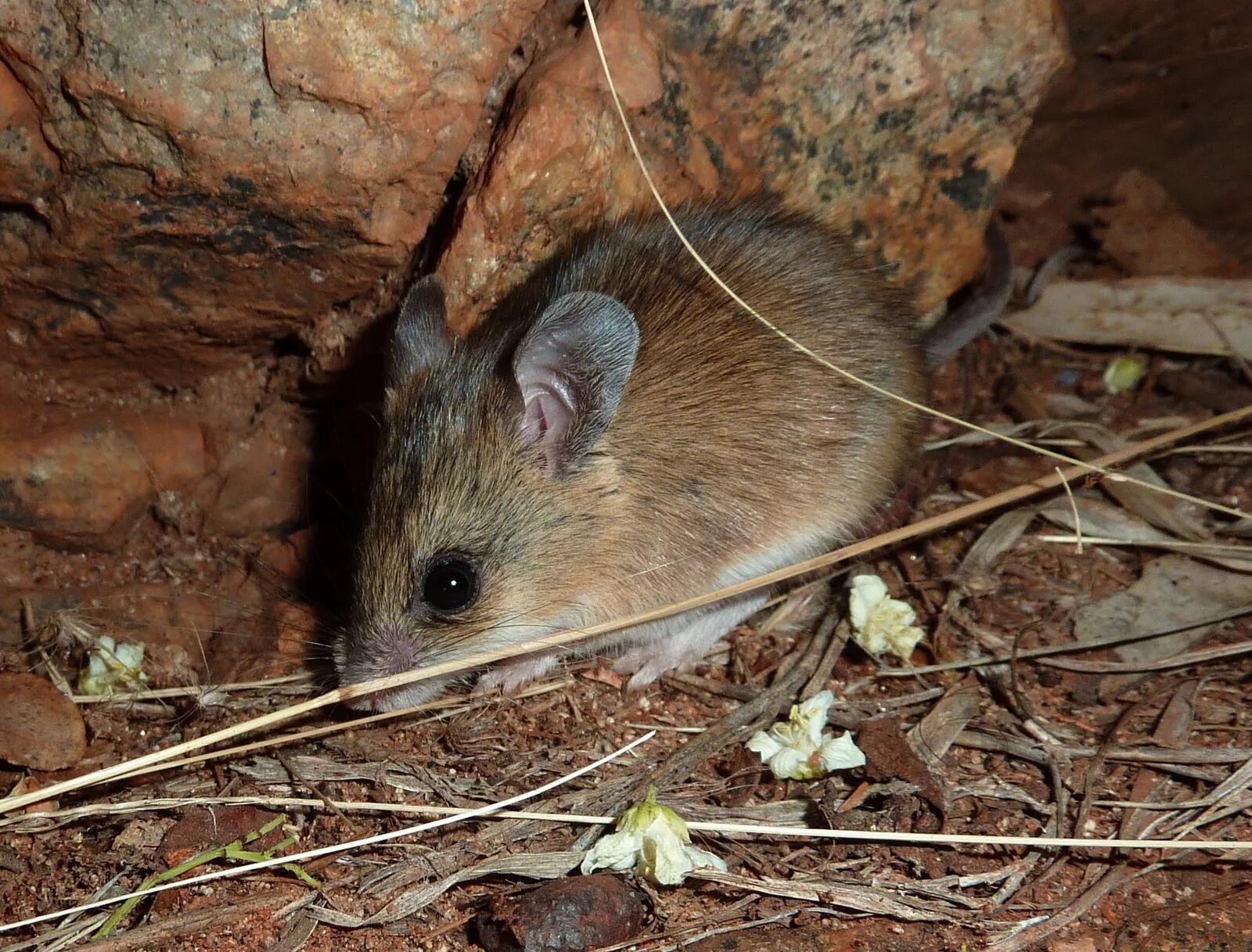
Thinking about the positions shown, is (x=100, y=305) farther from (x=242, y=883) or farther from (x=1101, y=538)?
(x=1101, y=538)

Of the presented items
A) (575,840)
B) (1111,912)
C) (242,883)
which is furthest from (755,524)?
(242,883)

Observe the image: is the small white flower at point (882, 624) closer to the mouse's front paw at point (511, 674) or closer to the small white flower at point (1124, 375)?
the mouse's front paw at point (511, 674)

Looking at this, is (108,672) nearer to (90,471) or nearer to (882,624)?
(90,471)

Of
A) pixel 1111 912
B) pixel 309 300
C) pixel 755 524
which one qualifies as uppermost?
pixel 309 300

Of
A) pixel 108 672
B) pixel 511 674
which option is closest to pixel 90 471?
pixel 108 672

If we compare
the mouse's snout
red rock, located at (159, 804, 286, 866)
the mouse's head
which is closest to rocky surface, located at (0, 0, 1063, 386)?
the mouse's head

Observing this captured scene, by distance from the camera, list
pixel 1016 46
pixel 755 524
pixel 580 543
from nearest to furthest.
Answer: pixel 580 543 < pixel 755 524 < pixel 1016 46

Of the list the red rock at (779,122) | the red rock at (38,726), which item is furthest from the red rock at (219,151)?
the red rock at (38,726)
